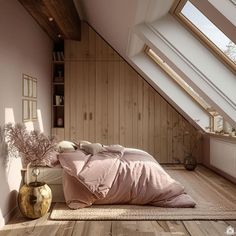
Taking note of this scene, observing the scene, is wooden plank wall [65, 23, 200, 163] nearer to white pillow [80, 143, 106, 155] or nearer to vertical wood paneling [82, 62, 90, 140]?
vertical wood paneling [82, 62, 90, 140]

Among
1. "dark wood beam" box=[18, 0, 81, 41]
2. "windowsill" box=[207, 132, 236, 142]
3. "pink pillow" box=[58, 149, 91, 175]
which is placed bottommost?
"pink pillow" box=[58, 149, 91, 175]

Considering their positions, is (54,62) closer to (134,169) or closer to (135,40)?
(135,40)

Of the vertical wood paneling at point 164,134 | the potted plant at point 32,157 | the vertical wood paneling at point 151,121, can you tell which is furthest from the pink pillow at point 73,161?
the vertical wood paneling at point 164,134

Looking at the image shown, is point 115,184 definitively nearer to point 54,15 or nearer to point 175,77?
point 54,15

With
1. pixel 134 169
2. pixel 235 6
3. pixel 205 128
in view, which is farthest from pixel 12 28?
pixel 205 128

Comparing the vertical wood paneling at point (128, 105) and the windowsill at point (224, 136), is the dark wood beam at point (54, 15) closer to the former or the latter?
the vertical wood paneling at point (128, 105)

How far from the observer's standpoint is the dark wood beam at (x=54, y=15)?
3.77 metres

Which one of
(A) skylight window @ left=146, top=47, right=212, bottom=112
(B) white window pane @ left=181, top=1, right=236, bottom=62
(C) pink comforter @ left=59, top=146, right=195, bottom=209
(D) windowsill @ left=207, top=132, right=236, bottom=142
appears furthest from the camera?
(A) skylight window @ left=146, top=47, right=212, bottom=112

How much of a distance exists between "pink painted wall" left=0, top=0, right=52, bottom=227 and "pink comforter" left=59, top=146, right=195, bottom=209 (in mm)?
594

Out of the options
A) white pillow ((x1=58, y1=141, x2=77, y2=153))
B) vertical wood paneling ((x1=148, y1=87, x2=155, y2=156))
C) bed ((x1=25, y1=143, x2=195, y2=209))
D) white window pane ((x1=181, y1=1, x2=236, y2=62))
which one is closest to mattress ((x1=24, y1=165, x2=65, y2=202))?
bed ((x1=25, y1=143, x2=195, y2=209))

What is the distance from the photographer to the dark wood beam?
12.4ft

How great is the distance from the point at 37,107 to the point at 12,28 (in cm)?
168

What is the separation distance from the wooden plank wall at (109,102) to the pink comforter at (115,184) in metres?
2.56

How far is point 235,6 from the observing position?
225 cm
